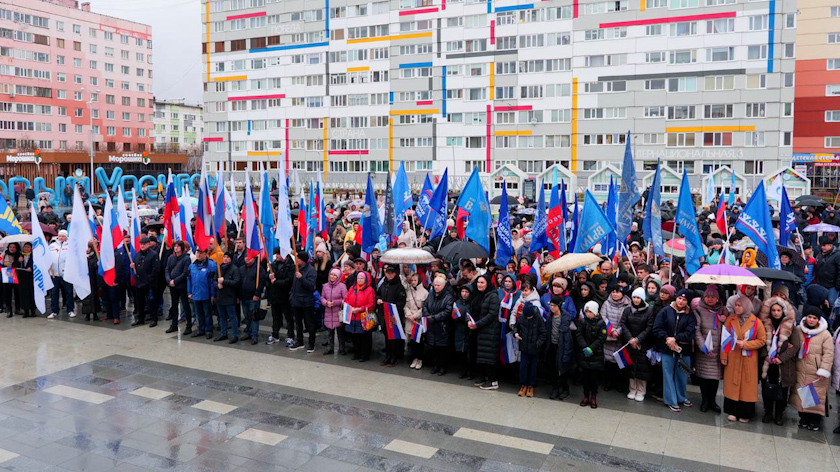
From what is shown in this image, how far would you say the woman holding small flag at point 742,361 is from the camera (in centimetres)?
890

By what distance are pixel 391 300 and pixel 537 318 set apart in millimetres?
2692

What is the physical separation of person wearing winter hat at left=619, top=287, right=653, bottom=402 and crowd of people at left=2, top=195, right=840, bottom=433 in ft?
0.06

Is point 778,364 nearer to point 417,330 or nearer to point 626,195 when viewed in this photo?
point 626,195

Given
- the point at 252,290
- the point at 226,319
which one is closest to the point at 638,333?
the point at 252,290

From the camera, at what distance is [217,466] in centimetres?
759

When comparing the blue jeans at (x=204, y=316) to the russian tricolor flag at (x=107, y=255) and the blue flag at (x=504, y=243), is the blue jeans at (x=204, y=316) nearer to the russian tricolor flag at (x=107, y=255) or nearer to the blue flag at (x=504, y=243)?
the russian tricolor flag at (x=107, y=255)

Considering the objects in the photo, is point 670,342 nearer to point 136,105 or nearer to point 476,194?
point 476,194

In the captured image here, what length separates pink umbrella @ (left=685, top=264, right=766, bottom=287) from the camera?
873cm

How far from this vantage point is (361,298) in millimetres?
11500

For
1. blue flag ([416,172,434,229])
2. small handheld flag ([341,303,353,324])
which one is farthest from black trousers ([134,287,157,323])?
blue flag ([416,172,434,229])

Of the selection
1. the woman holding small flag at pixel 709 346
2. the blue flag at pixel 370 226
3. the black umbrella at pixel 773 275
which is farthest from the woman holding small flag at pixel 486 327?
the blue flag at pixel 370 226

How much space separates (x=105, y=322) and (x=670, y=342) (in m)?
11.5

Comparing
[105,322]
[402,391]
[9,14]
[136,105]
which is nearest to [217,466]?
[402,391]

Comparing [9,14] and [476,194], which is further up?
[9,14]
